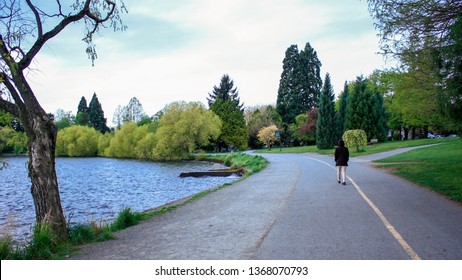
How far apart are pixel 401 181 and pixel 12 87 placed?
1443 centimetres

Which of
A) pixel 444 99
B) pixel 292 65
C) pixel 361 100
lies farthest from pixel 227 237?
pixel 292 65

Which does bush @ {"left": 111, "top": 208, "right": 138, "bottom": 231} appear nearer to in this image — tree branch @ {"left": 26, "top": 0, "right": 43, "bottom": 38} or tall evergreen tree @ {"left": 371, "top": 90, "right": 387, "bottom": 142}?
tree branch @ {"left": 26, "top": 0, "right": 43, "bottom": 38}

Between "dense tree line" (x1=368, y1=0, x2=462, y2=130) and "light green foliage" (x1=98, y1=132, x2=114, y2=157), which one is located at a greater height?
"dense tree line" (x1=368, y1=0, x2=462, y2=130)

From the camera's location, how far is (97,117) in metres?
123

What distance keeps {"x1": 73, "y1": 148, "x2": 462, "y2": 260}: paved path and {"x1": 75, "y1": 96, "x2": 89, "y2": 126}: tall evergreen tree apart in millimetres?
114089

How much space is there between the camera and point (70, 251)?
24.9ft

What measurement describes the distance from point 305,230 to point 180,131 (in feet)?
185

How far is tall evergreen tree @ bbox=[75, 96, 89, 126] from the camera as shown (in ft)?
385

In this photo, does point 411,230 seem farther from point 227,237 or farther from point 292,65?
point 292,65

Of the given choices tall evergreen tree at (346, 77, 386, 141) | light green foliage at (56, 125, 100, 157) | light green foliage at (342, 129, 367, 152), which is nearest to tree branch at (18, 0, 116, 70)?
light green foliage at (342, 129, 367, 152)

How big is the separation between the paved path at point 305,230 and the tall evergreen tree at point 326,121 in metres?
40.2

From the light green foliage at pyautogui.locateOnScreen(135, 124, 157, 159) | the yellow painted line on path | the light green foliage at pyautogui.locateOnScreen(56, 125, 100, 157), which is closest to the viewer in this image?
the yellow painted line on path

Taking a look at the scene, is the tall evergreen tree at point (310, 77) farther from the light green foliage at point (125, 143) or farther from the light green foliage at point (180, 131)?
the light green foliage at point (125, 143)

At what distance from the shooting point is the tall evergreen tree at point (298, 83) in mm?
87125
